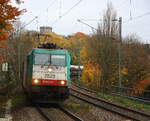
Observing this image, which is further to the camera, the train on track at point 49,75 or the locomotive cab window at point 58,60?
the locomotive cab window at point 58,60

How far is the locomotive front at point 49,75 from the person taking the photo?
15.6 meters

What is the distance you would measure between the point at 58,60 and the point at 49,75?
1026mm

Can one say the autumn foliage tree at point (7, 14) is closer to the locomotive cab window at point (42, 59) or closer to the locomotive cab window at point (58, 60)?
the locomotive cab window at point (42, 59)

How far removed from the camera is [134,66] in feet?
118

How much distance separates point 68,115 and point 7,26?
5.52 meters

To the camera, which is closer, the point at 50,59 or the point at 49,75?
the point at 49,75

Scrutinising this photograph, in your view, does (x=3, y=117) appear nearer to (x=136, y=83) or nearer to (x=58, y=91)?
(x=58, y=91)

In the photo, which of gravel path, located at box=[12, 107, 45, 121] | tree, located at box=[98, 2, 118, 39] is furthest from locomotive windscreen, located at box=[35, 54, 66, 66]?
tree, located at box=[98, 2, 118, 39]

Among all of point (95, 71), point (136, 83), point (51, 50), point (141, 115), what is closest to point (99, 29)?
point (95, 71)

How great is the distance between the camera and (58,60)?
16297mm

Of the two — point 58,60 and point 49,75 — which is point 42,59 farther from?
point 49,75

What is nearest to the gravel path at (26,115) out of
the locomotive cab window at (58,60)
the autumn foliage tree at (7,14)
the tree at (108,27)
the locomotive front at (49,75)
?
the locomotive front at (49,75)

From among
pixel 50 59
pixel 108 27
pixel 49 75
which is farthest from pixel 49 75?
pixel 108 27

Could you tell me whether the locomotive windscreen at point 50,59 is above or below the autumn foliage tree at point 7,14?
below
